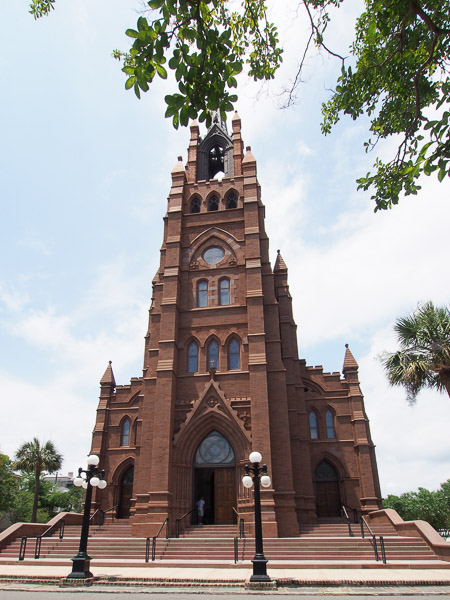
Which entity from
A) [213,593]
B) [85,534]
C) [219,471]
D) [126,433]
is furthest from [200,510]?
[213,593]

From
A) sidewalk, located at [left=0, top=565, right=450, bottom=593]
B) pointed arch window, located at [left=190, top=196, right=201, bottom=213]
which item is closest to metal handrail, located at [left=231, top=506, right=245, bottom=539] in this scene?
sidewalk, located at [left=0, top=565, right=450, bottom=593]

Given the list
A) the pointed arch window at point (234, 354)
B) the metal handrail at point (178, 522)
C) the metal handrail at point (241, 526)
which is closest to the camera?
the metal handrail at point (241, 526)

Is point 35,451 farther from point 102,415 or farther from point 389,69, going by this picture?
point 389,69

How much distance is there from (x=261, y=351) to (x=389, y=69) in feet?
55.3

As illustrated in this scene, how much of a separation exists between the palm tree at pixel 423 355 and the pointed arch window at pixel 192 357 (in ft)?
35.1

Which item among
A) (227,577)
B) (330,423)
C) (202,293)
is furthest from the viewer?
(330,423)

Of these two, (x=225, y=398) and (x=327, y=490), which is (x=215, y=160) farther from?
(x=327, y=490)

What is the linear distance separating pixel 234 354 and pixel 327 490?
412 inches

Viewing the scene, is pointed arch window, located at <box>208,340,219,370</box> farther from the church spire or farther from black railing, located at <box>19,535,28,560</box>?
black railing, located at <box>19,535,28,560</box>

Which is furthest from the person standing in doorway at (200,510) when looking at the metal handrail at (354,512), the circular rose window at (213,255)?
the circular rose window at (213,255)

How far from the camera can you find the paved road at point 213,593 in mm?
8902

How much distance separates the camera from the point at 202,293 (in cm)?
2661

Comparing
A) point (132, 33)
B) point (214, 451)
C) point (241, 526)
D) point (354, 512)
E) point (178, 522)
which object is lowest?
point (241, 526)

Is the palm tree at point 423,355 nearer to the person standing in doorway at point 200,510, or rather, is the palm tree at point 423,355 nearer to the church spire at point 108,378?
the person standing in doorway at point 200,510
